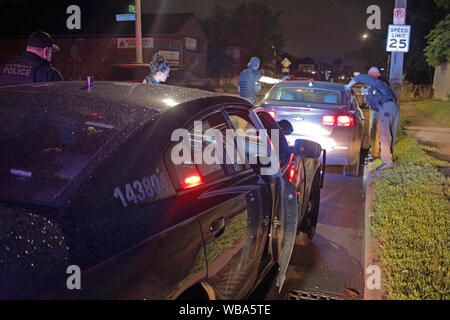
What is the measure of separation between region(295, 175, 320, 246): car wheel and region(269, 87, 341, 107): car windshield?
3283mm

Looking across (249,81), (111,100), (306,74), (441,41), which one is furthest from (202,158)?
(306,74)

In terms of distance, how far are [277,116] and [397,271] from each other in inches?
165

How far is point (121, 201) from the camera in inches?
71.9

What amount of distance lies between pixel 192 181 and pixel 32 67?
3286 millimetres

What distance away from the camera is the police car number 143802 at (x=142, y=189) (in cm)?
184

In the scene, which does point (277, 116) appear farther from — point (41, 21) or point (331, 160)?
point (41, 21)

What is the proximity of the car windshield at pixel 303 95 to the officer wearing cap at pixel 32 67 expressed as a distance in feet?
14.4

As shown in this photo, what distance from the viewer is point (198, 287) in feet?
6.85

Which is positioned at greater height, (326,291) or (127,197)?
(127,197)

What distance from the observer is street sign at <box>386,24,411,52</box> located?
37.8ft

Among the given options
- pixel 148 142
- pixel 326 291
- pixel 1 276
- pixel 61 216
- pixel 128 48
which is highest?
pixel 128 48

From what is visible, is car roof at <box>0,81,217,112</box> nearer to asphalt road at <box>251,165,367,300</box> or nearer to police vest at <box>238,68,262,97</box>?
asphalt road at <box>251,165,367,300</box>

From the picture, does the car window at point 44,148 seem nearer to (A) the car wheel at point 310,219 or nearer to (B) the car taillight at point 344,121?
(A) the car wheel at point 310,219
